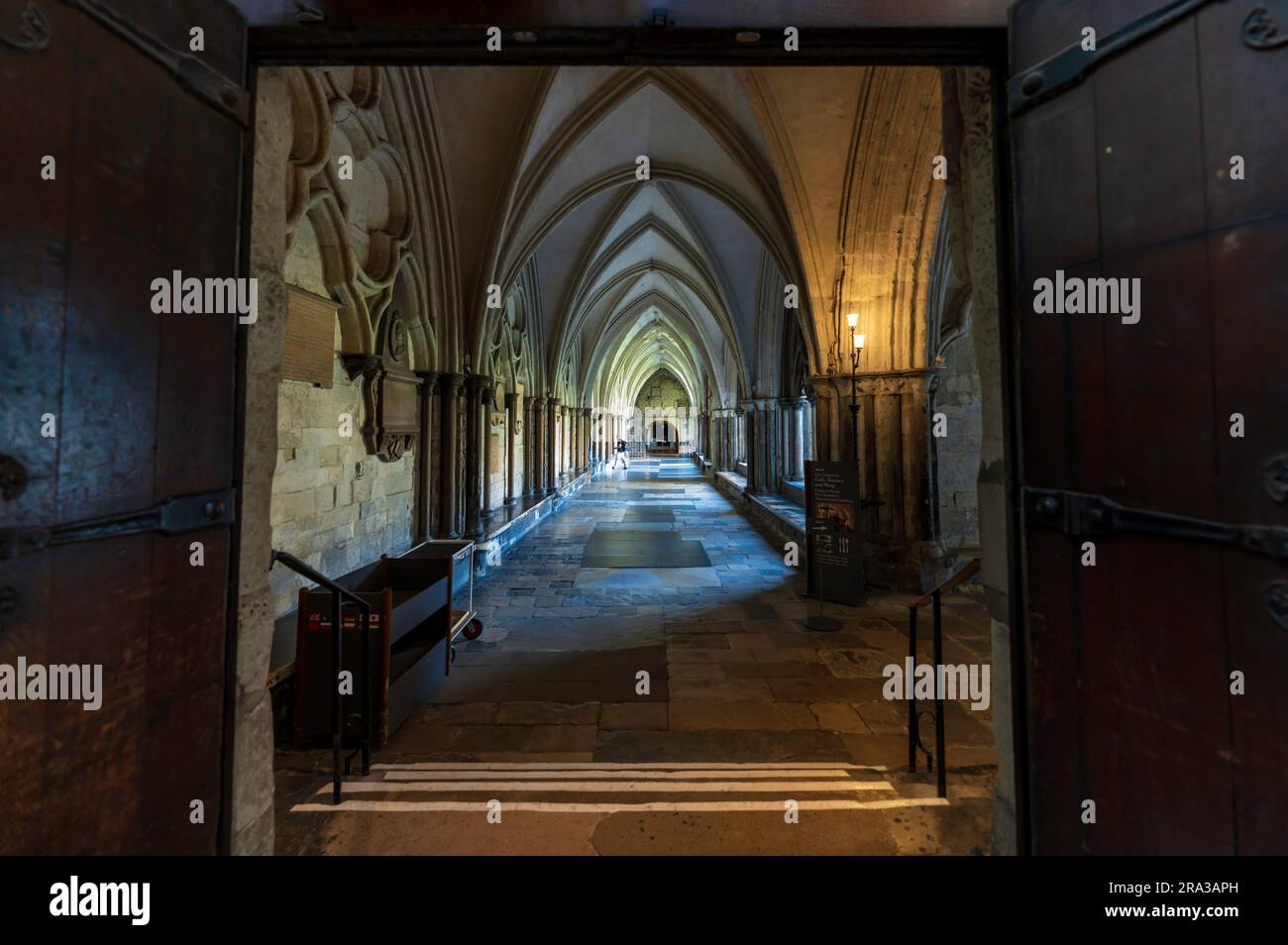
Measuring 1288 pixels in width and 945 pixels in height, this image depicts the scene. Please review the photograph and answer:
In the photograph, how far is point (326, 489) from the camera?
16.7 ft

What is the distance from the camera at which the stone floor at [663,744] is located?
87.6 inches

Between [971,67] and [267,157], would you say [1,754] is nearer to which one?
[267,157]

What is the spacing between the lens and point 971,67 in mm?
1695

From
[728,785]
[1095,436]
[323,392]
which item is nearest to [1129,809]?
[1095,436]

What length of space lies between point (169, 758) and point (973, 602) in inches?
299

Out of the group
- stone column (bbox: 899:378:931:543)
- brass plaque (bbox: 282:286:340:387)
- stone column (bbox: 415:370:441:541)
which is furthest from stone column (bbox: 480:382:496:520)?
stone column (bbox: 899:378:931:543)

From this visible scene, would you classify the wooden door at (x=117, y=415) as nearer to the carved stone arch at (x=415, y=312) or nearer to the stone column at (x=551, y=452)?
the carved stone arch at (x=415, y=312)

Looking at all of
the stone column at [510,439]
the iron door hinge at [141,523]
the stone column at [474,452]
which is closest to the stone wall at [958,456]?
the stone column at [474,452]

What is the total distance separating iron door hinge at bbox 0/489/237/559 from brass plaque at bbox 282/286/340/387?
3.56 metres

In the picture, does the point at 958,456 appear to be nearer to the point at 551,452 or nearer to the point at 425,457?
the point at 425,457

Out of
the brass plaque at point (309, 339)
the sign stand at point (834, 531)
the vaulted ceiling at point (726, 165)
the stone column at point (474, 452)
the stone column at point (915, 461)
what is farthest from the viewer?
the stone column at point (474, 452)

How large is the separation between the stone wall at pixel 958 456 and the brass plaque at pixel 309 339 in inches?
317

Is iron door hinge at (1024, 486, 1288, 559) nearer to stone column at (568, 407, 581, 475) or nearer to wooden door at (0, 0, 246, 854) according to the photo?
wooden door at (0, 0, 246, 854)

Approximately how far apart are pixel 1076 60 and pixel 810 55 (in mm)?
687
